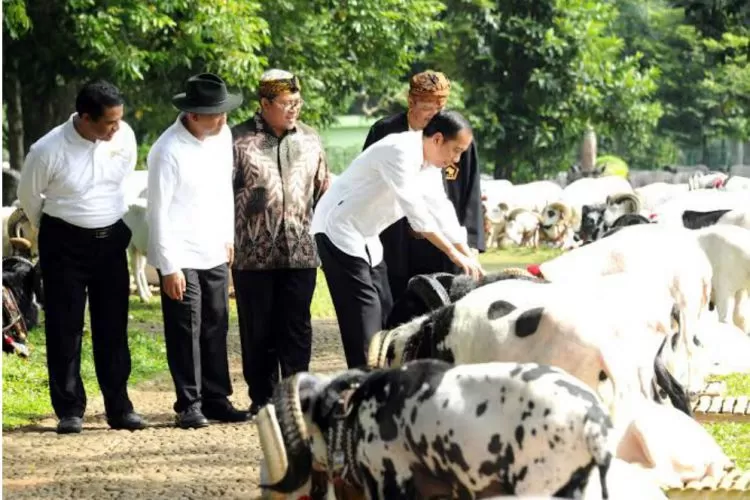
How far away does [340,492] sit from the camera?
229 inches

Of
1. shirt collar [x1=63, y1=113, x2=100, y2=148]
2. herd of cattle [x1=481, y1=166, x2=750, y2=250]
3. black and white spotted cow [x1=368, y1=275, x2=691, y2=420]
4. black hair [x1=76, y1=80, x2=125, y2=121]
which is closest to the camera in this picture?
black and white spotted cow [x1=368, y1=275, x2=691, y2=420]

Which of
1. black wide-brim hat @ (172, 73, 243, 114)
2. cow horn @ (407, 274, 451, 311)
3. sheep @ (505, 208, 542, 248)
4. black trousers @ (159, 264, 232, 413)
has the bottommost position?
sheep @ (505, 208, 542, 248)

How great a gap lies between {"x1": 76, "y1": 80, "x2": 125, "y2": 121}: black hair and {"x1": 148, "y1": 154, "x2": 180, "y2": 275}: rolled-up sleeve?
1.31ft

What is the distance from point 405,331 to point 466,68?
3966cm

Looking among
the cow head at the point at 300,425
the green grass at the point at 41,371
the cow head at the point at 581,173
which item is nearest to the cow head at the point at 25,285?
the green grass at the point at 41,371

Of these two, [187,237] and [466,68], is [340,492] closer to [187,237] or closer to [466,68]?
[187,237]

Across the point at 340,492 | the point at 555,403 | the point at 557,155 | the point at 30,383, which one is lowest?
the point at 557,155

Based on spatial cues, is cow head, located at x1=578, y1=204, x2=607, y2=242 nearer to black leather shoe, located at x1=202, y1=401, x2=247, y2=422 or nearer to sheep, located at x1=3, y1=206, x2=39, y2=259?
sheep, located at x1=3, y1=206, x2=39, y2=259

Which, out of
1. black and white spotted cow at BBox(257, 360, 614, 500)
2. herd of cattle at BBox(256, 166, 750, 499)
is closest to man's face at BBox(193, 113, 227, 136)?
herd of cattle at BBox(256, 166, 750, 499)

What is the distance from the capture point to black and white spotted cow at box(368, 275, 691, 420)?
20.9ft

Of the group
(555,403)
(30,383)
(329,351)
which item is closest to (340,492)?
(555,403)

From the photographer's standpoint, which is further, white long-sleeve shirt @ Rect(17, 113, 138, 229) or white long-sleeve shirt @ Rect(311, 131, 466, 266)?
white long-sleeve shirt @ Rect(17, 113, 138, 229)

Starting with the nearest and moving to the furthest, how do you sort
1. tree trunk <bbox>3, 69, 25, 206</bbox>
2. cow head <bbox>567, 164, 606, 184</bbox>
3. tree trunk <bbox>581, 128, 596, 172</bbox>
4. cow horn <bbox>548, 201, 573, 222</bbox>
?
tree trunk <bbox>3, 69, 25, 206</bbox>
cow horn <bbox>548, 201, 573, 222</bbox>
cow head <bbox>567, 164, 606, 184</bbox>
tree trunk <bbox>581, 128, 596, 172</bbox>

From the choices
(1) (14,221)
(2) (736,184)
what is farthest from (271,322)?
(2) (736,184)
